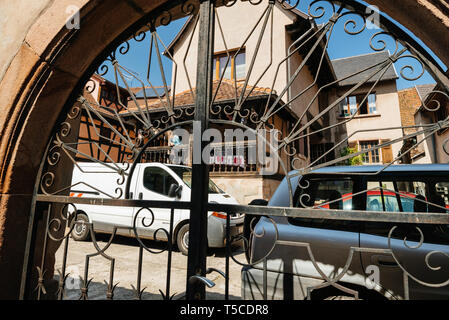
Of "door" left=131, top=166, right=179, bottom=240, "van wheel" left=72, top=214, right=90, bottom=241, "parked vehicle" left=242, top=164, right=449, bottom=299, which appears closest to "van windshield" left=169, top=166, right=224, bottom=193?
"door" left=131, top=166, right=179, bottom=240

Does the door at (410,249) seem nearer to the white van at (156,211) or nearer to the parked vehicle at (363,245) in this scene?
the parked vehicle at (363,245)

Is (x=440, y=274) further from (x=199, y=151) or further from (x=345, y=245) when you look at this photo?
(x=199, y=151)

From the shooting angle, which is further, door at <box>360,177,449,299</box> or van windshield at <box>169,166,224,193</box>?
van windshield at <box>169,166,224,193</box>

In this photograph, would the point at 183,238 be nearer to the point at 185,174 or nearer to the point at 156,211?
the point at 156,211

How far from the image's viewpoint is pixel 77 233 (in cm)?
619

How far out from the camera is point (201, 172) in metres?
1.50

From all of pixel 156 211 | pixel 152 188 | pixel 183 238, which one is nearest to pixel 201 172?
pixel 183 238

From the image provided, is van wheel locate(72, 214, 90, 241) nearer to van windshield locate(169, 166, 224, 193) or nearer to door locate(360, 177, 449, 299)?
van windshield locate(169, 166, 224, 193)

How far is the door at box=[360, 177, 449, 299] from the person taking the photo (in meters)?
1.83

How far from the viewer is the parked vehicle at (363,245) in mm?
1861

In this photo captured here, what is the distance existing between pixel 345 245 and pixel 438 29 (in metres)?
1.60

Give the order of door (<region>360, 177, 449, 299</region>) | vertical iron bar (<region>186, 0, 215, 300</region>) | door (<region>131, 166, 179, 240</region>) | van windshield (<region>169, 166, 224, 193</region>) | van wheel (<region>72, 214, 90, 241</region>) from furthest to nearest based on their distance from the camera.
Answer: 1. van wheel (<region>72, 214, 90, 241</region>)
2. van windshield (<region>169, 166, 224, 193</region>)
3. door (<region>131, 166, 179, 240</region>)
4. door (<region>360, 177, 449, 299</region>)
5. vertical iron bar (<region>186, 0, 215, 300</region>)

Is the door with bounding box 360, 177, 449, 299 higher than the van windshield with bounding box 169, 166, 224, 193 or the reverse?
the reverse
